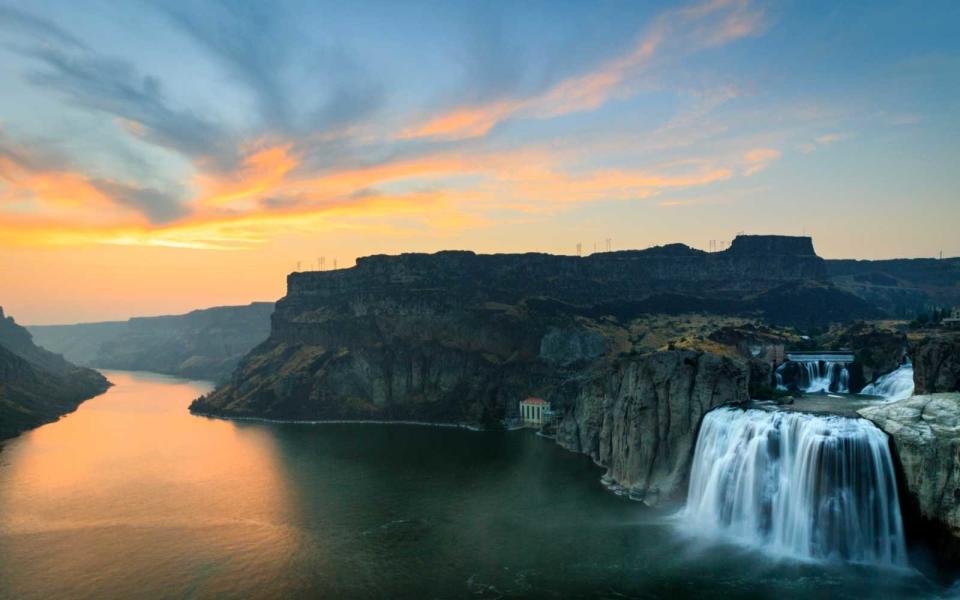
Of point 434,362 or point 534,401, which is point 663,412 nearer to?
point 534,401

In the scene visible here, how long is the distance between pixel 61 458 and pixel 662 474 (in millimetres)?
108469

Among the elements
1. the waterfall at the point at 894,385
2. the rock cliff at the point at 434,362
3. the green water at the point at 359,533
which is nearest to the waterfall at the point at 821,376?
the waterfall at the point at 894,385

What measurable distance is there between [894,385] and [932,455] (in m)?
49.3

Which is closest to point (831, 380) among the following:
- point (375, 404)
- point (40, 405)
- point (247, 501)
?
point (247, 501)

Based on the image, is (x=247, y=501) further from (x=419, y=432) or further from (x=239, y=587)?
(x=419, y=432)

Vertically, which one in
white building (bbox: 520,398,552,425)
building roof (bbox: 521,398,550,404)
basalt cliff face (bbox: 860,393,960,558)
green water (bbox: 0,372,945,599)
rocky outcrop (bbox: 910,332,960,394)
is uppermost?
rocky outcrop (bbox: 910,332,960,394)

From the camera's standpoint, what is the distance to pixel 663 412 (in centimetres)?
8662

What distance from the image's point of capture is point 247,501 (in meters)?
89.1

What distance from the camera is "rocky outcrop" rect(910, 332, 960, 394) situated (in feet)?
248

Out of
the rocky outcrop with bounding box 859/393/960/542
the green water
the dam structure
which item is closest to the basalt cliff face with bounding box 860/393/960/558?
the rocky outcrop with bounding box 859/393/960/542

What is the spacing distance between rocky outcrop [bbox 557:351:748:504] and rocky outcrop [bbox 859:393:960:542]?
2250cm

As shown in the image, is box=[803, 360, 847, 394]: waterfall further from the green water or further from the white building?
the white building

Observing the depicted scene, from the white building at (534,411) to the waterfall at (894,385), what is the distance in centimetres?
6556

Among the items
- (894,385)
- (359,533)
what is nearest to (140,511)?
(359,533)
